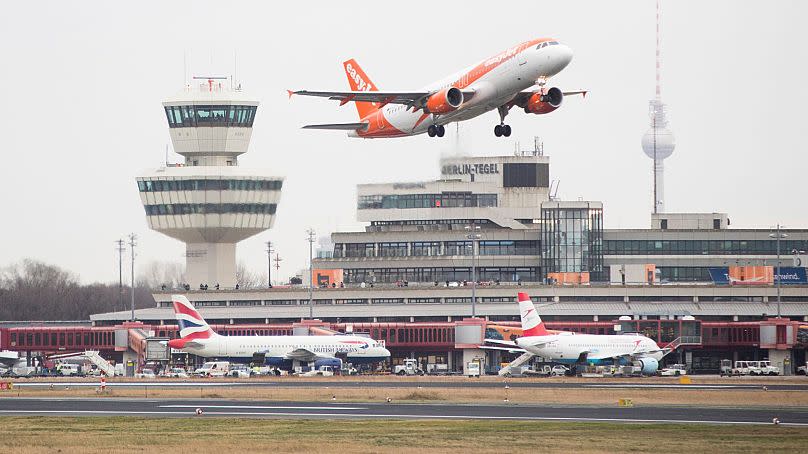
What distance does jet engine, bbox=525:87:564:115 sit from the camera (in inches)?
3937

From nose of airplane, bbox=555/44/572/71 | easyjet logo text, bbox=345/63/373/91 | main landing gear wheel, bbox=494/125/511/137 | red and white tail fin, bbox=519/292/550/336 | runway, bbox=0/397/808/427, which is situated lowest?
runway, bbox=0/397/808/427

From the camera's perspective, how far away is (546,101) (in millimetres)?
100312

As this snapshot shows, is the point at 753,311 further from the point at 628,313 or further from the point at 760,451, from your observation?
the point at 760,451

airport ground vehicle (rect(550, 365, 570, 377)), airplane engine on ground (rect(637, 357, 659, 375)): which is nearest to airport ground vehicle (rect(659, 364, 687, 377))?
airplane engine on ground (rect(637, 357, 659, 375))

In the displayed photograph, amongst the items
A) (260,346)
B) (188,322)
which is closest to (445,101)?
(260,346)

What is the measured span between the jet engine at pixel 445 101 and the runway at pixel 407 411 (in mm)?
19377

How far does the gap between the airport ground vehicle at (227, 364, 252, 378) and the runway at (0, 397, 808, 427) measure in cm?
4531

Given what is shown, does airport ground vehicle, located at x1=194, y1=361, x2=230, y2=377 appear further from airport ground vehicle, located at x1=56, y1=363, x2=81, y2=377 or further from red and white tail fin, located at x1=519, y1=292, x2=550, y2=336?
red and white tail fin, located at x1=519, y1=292, x2=550, y2=336

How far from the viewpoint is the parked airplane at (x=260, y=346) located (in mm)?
158750

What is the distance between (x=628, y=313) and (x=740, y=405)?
9676 cm

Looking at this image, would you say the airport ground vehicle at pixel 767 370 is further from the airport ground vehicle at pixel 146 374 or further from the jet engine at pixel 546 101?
the jet engine at pixel 546 101

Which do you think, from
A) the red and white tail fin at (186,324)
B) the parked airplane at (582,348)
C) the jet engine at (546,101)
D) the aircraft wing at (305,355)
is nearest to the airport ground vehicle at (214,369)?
the red and white tail fin at (186,324)

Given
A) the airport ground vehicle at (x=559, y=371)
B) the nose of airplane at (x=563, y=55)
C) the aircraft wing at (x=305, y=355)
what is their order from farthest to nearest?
the aircraft wing at (x=305, y=355), the airport ground vehicle at (x=559, y=371), the nose of airplane at (x=563, y=55)

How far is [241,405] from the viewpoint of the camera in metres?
99.0
